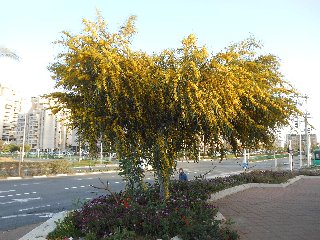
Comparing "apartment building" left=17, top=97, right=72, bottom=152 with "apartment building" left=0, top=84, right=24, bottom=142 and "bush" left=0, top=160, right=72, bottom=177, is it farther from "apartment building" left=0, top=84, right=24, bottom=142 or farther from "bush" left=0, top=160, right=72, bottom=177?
"bush" left=0, top=160, right=72, bottom=177

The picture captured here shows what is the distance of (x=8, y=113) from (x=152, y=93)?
192 metres

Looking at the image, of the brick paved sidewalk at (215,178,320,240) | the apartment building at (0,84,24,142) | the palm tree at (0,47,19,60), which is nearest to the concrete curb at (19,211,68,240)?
the brick paved sidewalk at (215,178,320,240)

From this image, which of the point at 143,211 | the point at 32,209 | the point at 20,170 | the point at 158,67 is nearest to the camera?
the point at 143,211

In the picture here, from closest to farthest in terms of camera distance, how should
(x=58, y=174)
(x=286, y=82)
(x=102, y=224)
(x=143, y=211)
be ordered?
1. (x=102, y=224)
2. (x=143, y=211)
3. (x=286, y=82)
4. (x=58, y=174)

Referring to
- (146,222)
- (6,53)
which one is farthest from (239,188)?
(6,53)

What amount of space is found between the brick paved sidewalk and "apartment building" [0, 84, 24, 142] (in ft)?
597

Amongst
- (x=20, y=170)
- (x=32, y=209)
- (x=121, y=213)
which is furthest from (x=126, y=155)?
(x=20, y=170)

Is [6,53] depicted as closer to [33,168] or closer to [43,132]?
[33,168]

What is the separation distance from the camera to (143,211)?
788 centimetres

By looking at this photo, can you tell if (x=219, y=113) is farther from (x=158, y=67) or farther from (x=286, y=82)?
(x=286, y=82)

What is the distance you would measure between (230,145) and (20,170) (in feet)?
81.6

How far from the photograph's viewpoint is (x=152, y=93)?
802cm

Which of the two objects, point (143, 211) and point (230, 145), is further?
point (230, 145)

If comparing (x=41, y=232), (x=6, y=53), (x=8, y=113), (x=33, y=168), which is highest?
(x=8, y=113)
